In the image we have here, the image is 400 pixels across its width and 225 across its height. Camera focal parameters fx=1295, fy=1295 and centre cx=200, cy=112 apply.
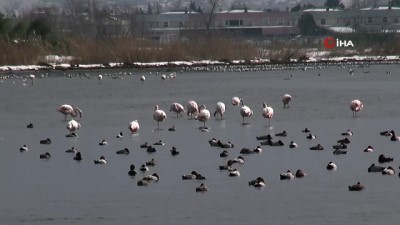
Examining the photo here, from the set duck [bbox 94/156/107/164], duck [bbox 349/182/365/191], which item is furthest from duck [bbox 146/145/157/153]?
duck [bbox 349/182/365/191]

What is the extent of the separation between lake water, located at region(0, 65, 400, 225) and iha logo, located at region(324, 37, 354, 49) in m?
59.2

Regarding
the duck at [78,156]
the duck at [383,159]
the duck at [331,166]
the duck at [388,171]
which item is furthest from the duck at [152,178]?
the duck at [383,159]

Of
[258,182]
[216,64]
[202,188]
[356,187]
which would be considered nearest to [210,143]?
[258,182]

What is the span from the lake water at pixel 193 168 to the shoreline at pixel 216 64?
21851 millimetres

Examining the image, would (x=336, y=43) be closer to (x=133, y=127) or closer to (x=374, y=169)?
(x=133, y=127)

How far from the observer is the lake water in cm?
1460

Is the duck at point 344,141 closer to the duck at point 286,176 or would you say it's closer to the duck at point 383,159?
the duck at point 383,159

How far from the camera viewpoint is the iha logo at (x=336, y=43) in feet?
307

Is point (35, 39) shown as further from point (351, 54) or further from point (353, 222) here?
point (353, 222)

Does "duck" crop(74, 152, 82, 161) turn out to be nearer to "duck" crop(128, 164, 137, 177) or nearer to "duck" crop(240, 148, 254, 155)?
"duck" crop(128, 164, 137, 177)

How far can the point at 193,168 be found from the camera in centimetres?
1808

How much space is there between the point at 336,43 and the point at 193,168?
82.4 meters

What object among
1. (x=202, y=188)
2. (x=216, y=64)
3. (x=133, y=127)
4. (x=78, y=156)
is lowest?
(x=216, y=64)

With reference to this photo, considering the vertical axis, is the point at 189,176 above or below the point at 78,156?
above
